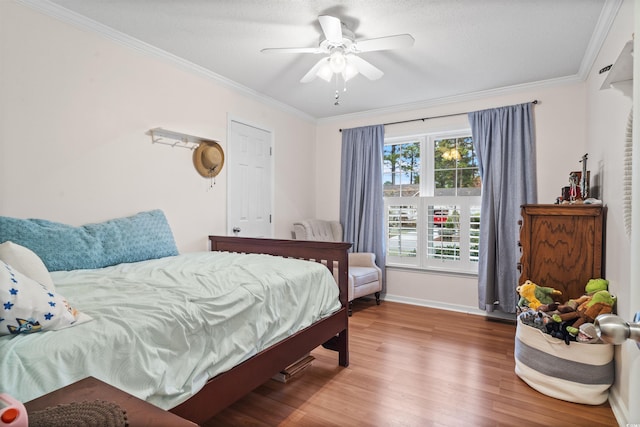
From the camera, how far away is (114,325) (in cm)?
112

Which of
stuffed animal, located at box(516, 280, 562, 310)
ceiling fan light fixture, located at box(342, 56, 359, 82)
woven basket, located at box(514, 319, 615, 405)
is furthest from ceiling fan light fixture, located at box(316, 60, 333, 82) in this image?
woven basket, located at box(514, 319, 615, 405)

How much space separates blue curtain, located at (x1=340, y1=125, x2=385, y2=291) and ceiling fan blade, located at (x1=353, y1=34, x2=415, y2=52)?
2.00 meters

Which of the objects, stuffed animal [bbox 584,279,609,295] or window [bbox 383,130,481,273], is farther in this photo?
window [bbox 383,130,481,273]

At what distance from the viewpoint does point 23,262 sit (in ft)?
4.12

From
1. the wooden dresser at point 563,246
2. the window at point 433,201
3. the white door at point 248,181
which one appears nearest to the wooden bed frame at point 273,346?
the white door at point 248,181

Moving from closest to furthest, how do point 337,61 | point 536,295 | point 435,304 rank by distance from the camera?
point 536,295 < point 337,61 < point 435,304

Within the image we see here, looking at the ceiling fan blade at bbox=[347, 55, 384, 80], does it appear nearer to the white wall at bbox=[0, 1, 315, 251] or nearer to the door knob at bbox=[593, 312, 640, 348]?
the white wall at bbox=[0, 1, 315, 251]

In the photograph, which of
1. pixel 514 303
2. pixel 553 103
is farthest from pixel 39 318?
pixel 553 103

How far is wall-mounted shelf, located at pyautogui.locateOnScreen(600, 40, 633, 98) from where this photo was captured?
117 centimetres

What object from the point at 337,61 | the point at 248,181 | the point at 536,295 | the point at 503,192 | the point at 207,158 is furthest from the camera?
the point at 248,181

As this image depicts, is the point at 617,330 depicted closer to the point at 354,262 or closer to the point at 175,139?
the point at 175,139

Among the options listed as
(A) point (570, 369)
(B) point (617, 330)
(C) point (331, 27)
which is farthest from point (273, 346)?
(C) point (331, 27)

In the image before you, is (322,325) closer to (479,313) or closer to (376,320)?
(376,320)

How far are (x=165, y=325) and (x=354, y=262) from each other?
9.90ft
